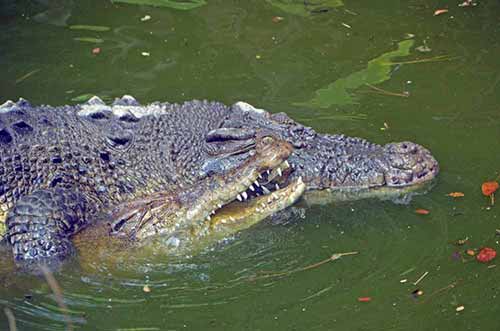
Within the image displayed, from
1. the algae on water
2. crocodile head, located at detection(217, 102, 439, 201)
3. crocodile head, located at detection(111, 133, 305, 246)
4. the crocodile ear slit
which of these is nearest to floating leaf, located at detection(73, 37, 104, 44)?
the algae on water

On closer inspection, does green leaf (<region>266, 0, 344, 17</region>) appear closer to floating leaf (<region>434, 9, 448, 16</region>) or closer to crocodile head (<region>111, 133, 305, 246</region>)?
floating leaf (<region>434, 9, 448, 16</region>)

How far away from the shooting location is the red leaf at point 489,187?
779 centimetres

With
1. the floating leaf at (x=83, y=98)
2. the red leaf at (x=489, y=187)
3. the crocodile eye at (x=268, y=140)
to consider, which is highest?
the crocodile eye at (x=268, y=140)

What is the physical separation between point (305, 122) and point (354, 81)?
96 centimetres

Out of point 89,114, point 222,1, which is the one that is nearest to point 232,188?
point 89,114

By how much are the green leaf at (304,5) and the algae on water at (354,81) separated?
1244 millimetres

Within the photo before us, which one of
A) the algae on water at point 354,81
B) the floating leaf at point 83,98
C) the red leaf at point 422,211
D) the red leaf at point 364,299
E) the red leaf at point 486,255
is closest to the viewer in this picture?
the red leaf at point 364,299

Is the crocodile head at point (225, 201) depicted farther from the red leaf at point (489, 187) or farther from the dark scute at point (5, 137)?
the red leaf at point (489, 187)

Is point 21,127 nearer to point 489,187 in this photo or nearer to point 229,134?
point 229,134

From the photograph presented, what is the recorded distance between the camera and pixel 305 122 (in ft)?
29.4

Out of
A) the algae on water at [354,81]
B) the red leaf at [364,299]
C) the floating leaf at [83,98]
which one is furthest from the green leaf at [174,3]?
the red leaf at [364,299]

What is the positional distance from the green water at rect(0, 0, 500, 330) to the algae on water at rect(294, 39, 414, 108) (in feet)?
0.23

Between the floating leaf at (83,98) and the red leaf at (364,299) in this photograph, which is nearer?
the red leaf at (364,299)

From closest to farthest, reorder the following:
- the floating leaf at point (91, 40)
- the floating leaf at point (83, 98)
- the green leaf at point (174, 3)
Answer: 1. the floating leaf at point (83, 98)
2. the floating leaf at point (91, 40)
3. the green leaf at point (174, 3)
